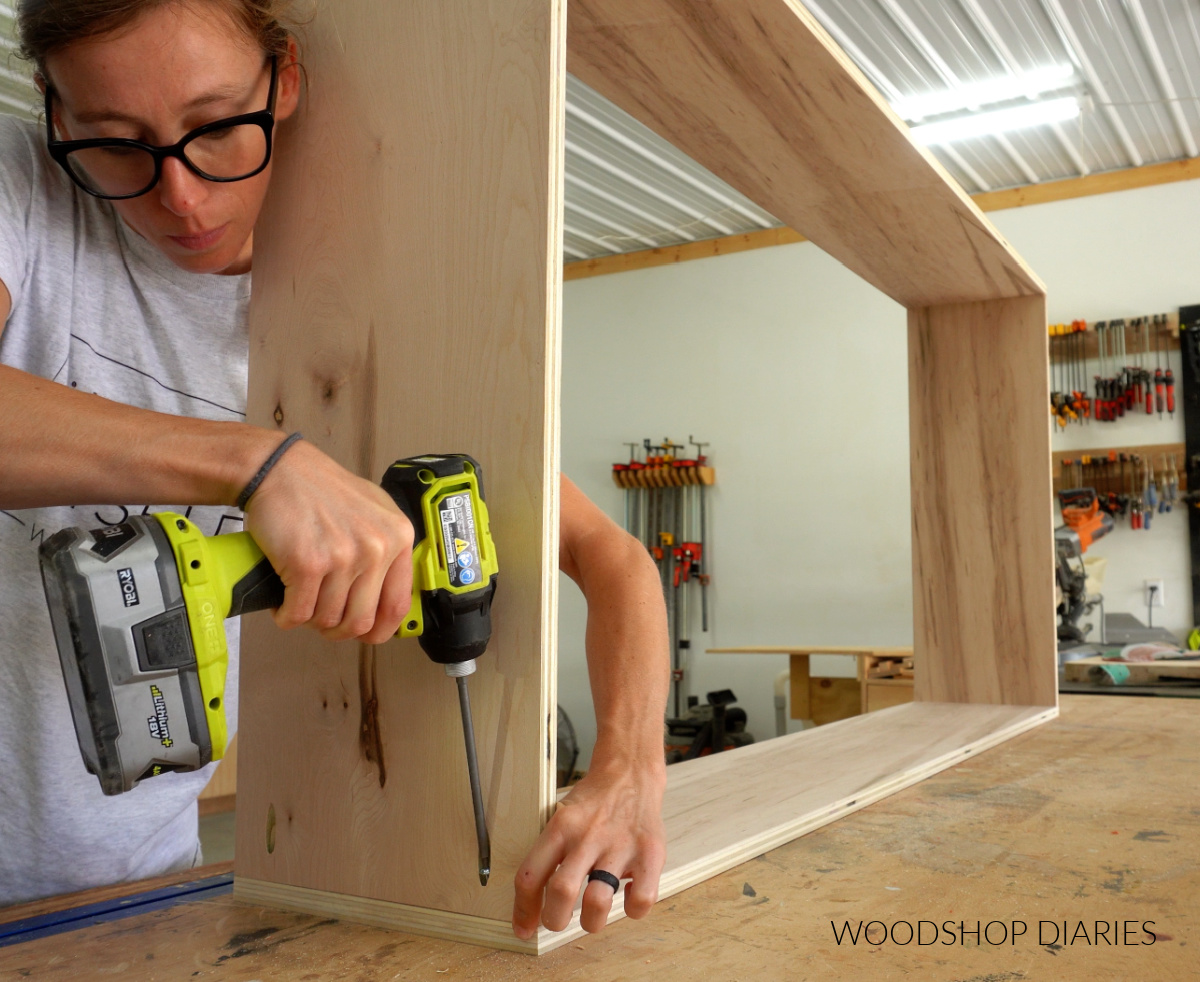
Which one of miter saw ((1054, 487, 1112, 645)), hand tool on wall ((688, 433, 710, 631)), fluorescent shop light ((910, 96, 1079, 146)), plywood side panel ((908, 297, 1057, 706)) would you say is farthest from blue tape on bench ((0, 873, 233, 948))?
hand tool on wall ((688, 433, 710, 631))

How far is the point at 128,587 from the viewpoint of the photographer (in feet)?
2.02

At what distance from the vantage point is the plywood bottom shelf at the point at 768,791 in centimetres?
84

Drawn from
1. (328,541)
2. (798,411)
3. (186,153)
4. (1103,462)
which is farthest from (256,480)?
(798,411)

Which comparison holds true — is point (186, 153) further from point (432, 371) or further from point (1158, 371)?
point (1158, 371)

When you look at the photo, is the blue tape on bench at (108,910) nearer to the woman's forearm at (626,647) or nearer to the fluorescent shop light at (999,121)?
the woman's forearm at (626,647)

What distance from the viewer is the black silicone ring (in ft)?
2.48

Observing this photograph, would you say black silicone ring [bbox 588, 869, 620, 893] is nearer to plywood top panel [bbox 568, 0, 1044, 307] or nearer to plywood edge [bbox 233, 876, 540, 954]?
plywood edge [bbox 233, 876, 540, 954]

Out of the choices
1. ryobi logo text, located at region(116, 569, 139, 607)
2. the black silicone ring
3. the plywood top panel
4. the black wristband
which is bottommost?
the black silicone ring

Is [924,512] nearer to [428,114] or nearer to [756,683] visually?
[428,114]

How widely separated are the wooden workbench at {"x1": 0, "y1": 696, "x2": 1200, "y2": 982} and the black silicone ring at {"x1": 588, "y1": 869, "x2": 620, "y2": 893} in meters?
0.05

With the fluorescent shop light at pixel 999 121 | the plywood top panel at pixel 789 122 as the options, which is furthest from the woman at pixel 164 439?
the fluorescent shop light at pixel 999 121

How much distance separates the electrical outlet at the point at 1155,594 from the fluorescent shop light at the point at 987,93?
7.63 ft

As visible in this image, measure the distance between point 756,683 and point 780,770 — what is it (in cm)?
451

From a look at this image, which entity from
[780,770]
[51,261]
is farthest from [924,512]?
[51,261]
